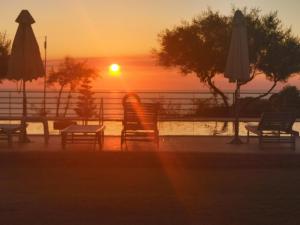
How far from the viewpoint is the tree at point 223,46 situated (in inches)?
1039

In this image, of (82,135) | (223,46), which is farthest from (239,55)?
(223,46)

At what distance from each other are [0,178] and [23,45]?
3.08 meters

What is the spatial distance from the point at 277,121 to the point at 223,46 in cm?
1545

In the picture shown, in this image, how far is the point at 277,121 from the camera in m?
11.2

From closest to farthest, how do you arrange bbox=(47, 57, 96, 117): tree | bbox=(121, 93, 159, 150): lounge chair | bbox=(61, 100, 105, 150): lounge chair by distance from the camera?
bbox=(61, 100, 105, 150): lounge chair → bbox=(121, 93, 159, 150): lounge chair → bbox=(47, 57, 96, 117): tree

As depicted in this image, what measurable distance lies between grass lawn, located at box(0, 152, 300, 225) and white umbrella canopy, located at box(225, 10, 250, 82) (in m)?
1.83

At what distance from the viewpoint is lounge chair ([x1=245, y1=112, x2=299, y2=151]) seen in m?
11.1

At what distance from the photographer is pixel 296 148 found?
11.4m

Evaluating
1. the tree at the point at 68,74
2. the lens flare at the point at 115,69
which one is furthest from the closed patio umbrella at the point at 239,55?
the tree at the point at 68,74

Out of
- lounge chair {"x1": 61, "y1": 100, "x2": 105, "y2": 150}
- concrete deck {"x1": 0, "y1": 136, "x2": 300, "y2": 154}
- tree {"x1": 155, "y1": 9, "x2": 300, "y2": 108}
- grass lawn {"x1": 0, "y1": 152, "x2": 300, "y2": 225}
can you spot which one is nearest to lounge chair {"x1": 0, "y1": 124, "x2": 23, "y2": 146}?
concrete deck {"x1": 0, "y1": 136, "x2": 300, "y2": 154}

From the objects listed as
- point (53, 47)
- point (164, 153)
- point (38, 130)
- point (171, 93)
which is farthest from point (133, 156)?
point (53, 47)

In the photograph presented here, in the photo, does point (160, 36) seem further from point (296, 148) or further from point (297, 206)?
point (297, 206)

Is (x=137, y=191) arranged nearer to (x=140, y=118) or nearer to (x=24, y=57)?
(x=140, y=118)

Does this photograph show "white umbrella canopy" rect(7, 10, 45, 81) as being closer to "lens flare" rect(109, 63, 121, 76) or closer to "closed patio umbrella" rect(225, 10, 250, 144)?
"closed patio umbrella" rect(225, 10, 250, 144)
